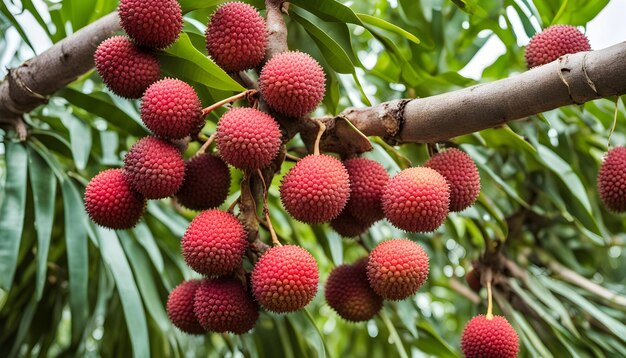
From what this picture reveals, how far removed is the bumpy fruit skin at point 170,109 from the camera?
74 cm

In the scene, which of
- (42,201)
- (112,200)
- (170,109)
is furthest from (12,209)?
(170,109)

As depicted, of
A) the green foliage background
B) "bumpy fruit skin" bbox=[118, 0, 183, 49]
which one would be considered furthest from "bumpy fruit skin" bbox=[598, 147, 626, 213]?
"bumpy fruit skin" bbox=[118, 0, 183, 49]

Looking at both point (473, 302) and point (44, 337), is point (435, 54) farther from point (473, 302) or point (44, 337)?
point (44, 337)

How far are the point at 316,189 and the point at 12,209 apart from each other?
561 millimetres

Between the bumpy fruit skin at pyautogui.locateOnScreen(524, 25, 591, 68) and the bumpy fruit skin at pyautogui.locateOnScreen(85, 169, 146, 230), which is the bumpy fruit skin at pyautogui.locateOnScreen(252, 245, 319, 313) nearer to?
the bumpy fruit skin at pyautogui.locateOnScreen(85, 169, 146, 230)

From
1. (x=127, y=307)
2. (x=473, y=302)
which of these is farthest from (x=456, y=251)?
(x=127, y=307)

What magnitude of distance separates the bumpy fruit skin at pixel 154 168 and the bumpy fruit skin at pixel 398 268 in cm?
26

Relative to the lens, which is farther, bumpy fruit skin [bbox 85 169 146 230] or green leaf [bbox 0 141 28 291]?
green leaf [bbox 0 141 28 291]

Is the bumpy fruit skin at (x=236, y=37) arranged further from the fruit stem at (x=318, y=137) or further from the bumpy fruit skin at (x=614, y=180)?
the bumpy fruit skin at (x=614, y=180)

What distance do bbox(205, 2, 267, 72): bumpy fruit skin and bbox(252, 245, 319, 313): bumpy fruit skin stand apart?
23 centimetres

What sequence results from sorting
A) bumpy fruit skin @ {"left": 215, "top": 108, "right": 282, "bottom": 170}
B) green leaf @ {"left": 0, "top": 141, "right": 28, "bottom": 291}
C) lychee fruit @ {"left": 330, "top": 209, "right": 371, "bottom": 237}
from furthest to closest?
green leaf @ {"left": 0, "top": 141, "right": 28, "bottom": 291} < lychee fruit @ {"left": 330, "top": 209, "right": 371, "bottom": 237} < bumpy fruit skin @ {"left": 215, "top": 108, "right": 282, "bottom": 170}

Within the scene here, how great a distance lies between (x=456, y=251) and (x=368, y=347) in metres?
0.36

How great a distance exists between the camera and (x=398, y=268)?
0.77m

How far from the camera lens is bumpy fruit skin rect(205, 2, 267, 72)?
78cm
